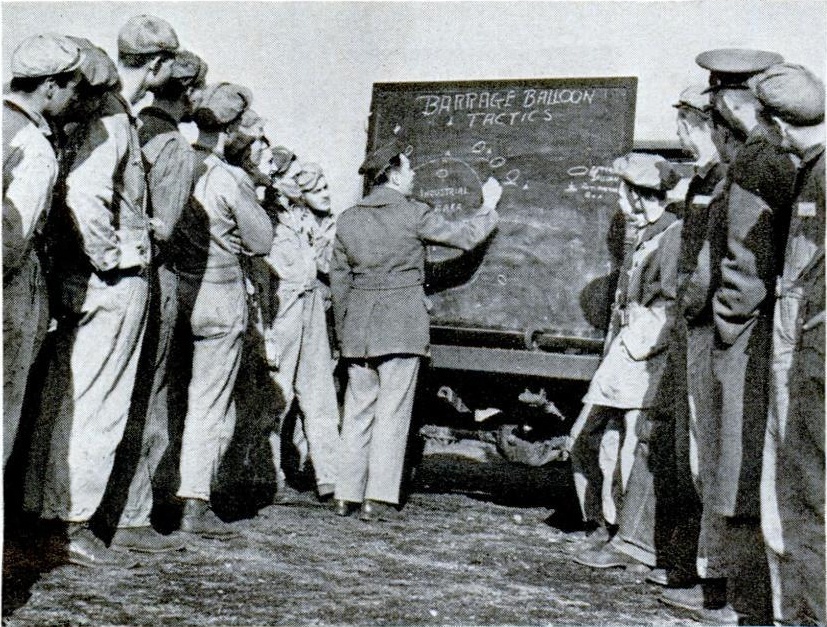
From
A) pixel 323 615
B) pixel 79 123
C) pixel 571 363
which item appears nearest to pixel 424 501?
pixel 571 363

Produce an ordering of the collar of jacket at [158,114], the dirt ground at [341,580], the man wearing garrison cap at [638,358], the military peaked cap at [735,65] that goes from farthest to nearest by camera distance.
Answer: the collar of jacket at [158,114]
the man wearing garrison cap at [638,358]
the military peaked cap at [735,65]
the dirt ground at [341,580]

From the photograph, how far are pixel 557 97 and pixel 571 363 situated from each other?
1.67m

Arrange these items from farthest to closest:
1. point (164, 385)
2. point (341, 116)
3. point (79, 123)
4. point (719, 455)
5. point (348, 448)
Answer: point (341, 116), point (348, 448), point (164, 385), point (79, 123), point (719, 455)

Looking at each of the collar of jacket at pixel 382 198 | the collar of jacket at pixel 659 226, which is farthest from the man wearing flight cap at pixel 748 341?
the collar of jacket at pixel 382 198

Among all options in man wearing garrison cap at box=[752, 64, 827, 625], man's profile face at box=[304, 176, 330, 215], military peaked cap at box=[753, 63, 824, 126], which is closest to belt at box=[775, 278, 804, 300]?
man wearing garrison cap at box=[752, 64, 827, 625]

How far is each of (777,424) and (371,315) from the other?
2967 mm

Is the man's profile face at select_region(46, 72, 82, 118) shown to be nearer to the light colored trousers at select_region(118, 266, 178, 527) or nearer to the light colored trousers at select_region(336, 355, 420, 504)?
the light colored trousers at select_region(118, 266, 178, 527)

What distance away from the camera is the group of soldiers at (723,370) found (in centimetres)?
312

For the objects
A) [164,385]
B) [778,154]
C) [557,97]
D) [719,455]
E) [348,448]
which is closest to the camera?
[778,154]

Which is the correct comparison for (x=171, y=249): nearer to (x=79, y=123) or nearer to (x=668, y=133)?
(x=79, y=123)

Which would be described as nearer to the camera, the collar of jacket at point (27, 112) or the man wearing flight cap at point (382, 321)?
the collar of jacket at point (27, 112)

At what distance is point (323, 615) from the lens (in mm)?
3631

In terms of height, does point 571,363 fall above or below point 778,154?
below

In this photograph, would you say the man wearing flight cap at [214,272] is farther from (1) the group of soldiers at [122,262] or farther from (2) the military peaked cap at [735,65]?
(2) the military peaked cap at [735,65]
